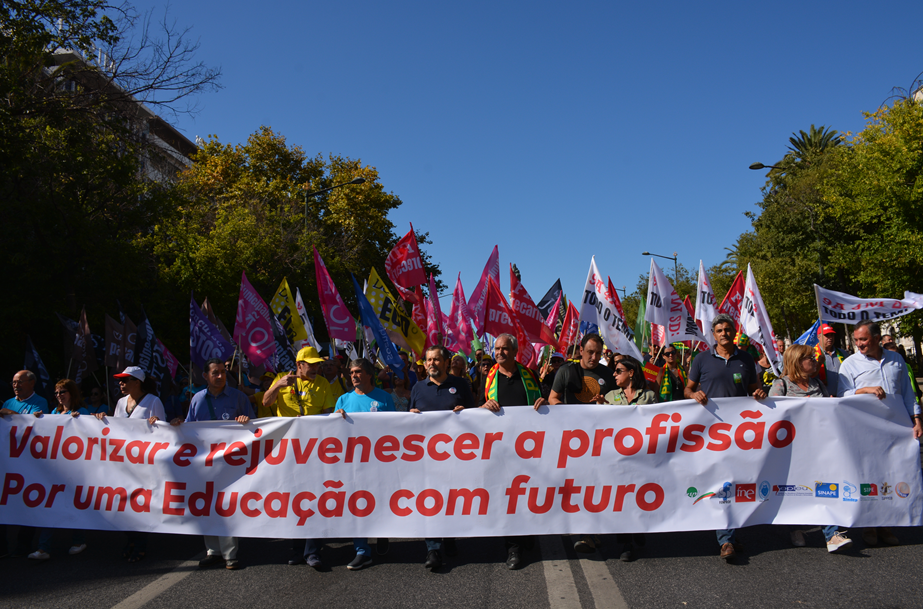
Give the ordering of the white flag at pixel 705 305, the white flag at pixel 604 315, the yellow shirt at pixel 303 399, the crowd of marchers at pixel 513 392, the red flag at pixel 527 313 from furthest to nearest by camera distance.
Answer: the white flag at pixel 705 305
the red flag at pixel 527 313
the white flag at pixel 604 315
the yellow shirt at pixel 303 399
the crowd of marchers at pixel 513 392

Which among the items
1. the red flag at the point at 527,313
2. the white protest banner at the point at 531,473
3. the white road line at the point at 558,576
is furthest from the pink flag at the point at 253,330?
the white road line at the point at 558,576

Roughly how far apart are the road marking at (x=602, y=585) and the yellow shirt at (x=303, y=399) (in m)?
2.51

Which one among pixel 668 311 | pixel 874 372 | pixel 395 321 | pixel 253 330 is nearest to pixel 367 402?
pixel 874 372

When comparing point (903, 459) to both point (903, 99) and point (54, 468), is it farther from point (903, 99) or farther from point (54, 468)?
point (903, 99)

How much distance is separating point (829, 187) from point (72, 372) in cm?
2492

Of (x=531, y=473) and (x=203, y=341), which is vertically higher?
(x=203, y=341)


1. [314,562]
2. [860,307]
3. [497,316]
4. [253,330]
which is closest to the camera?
[314,562]

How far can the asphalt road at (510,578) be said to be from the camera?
4168 millimetres

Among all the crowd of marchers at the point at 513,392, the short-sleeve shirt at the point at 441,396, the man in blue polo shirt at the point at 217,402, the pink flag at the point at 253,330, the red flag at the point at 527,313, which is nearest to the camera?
the crowd of marchers at the point at 513,392

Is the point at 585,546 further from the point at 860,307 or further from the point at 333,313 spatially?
the point at 333,313

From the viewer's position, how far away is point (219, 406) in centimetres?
559

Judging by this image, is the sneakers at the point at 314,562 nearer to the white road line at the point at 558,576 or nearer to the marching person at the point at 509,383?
the marching person at the point at 509,383

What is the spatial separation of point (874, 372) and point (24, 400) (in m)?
7.16

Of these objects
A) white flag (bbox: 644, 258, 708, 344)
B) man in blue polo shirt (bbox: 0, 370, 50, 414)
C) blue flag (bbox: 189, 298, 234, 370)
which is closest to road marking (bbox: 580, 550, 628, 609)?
man in blue polo shirt (bbox: 0, 370, 50, 414)
